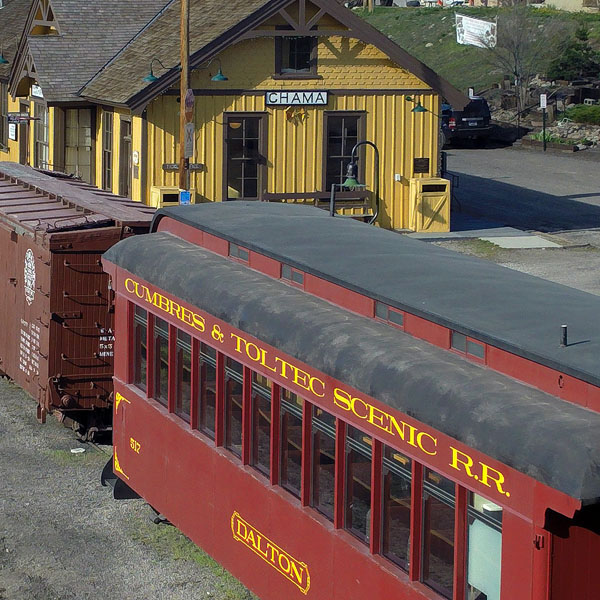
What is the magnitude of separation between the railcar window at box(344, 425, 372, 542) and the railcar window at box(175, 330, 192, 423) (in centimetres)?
245

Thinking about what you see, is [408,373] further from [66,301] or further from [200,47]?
[200,47]

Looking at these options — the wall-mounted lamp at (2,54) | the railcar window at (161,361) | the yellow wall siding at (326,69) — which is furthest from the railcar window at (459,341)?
the wall-mounted lamp at (2,54)

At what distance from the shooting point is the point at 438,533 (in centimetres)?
632

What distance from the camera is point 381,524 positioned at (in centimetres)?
683

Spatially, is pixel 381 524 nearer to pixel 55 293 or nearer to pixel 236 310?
pixel 236 310

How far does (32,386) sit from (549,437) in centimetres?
926

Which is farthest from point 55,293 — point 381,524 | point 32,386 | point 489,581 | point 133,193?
point 133,193

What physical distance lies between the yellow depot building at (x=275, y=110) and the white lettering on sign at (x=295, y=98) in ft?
0.10

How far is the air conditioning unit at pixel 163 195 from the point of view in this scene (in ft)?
86.8

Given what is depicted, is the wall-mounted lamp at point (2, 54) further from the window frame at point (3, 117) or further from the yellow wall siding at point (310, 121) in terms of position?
the yellow wall siding at point (310, 121)

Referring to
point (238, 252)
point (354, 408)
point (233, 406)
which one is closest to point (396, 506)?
point (354, 408)

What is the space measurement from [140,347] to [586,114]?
39.1m

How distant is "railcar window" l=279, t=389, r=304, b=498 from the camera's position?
776cm

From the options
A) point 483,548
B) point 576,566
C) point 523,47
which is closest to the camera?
point 576,566
